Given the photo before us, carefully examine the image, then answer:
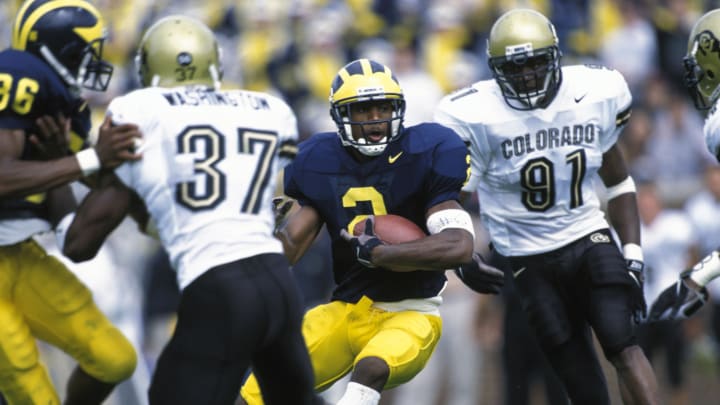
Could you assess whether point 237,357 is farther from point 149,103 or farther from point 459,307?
point 459,307

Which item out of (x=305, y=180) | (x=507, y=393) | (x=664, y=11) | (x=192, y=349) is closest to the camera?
(x=192, y=349)

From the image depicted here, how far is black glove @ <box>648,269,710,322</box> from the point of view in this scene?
19.4 feet

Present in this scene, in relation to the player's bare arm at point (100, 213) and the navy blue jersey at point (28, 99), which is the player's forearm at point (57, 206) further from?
the player's bare arm at point (100, 213)

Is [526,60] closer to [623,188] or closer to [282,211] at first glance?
[623,188]

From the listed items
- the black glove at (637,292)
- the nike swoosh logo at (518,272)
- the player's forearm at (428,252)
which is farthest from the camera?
the nike swoosh logo at (518,272)

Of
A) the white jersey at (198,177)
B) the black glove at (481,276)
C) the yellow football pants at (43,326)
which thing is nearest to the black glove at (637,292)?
the black glove at (481,276)

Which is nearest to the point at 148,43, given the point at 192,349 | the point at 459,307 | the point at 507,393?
the point at 192,349

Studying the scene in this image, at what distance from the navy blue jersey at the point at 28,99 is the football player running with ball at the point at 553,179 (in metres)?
1.72

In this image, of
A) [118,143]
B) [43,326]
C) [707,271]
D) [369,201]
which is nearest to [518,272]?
[707,271]

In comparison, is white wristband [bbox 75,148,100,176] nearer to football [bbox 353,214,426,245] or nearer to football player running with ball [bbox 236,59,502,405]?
football player running with ball [bbox 236,59,502,405]

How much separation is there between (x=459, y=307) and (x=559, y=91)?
3741 mm

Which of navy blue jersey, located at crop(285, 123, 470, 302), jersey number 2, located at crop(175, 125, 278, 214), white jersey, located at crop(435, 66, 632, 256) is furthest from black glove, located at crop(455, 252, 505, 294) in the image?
jersey number 2, located at crop(175, 125, 278, 214)

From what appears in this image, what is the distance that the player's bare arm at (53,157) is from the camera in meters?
4.44

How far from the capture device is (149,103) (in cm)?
446
